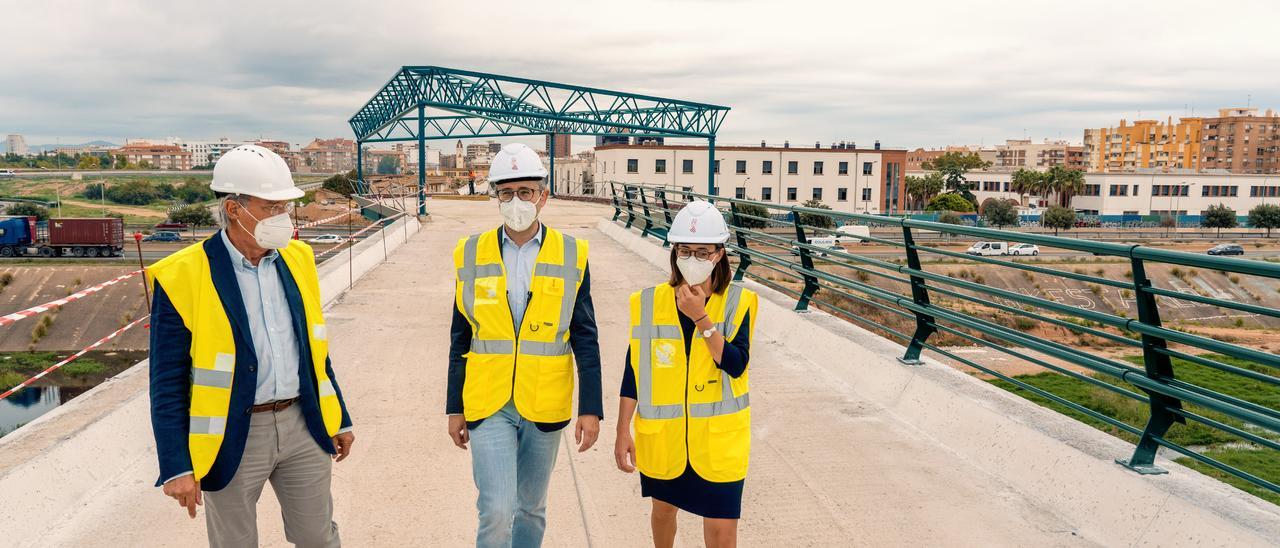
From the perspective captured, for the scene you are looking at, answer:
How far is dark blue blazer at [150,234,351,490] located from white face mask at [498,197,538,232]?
0.84 m

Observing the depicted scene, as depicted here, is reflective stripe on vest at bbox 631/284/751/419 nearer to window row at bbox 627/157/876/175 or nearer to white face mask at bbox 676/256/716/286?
white face mask at bbox 676/256/716/286

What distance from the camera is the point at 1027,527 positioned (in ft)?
13.1

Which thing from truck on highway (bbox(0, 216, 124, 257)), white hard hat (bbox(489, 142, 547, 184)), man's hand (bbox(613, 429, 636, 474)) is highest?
white hard hat (bbox(489, 142, 547, 184))

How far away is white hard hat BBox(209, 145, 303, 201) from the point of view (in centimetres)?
272

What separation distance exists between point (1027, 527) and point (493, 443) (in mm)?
2559

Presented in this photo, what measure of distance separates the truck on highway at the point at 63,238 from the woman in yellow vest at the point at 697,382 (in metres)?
66.5

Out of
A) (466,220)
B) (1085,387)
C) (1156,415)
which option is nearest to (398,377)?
(1156,415)

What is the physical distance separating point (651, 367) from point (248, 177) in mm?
1511

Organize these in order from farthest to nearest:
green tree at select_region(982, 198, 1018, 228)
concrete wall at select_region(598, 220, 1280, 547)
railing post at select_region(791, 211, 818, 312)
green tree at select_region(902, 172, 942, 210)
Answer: green tree at select_region(902, 172, 942, 210) → green tree at select_region(982, 198, 1018, 228) → railing post at select_region(791, 211, 818, 312) → concrete wall at select_region(598, 220, 1280, 547)

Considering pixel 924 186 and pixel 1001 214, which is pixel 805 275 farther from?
pixel 924 186

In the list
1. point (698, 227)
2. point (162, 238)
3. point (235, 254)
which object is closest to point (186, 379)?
point (235, 254)

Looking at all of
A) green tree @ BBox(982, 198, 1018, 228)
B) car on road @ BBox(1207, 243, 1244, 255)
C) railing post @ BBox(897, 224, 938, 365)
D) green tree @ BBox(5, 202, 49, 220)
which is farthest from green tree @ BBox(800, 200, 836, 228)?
green tree @ BBox(5, 202, 49, 220)

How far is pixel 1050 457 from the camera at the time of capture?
4422 millimetres

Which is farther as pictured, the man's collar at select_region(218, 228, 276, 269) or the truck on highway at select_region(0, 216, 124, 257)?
the truck on highway at select_region(0, 216, 124, 257)
